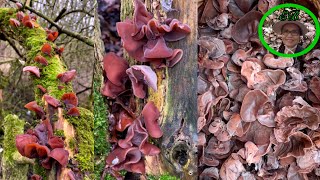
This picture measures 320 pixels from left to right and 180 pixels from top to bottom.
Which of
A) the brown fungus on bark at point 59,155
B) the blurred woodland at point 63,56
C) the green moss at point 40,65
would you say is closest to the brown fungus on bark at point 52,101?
the green moss at point 40,65

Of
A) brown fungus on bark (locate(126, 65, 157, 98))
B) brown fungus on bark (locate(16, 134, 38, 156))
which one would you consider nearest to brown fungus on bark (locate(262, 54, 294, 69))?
brown fungus on bark (locate(126, 65, 157, 98))

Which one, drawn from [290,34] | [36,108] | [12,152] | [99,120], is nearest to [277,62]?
[290,34]

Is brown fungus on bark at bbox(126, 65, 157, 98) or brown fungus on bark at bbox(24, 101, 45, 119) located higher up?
brown fungus on bark at bbox(126, 65, 157, 98)

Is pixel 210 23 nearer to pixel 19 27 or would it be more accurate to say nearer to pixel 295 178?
pixel 295 178

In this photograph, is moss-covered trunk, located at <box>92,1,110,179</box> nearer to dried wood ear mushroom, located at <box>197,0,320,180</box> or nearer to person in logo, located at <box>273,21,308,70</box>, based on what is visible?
dried wood ear mushroom, located at <box>197,0,320,180</box>

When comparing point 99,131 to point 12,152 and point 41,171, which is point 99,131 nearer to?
point 41,171
